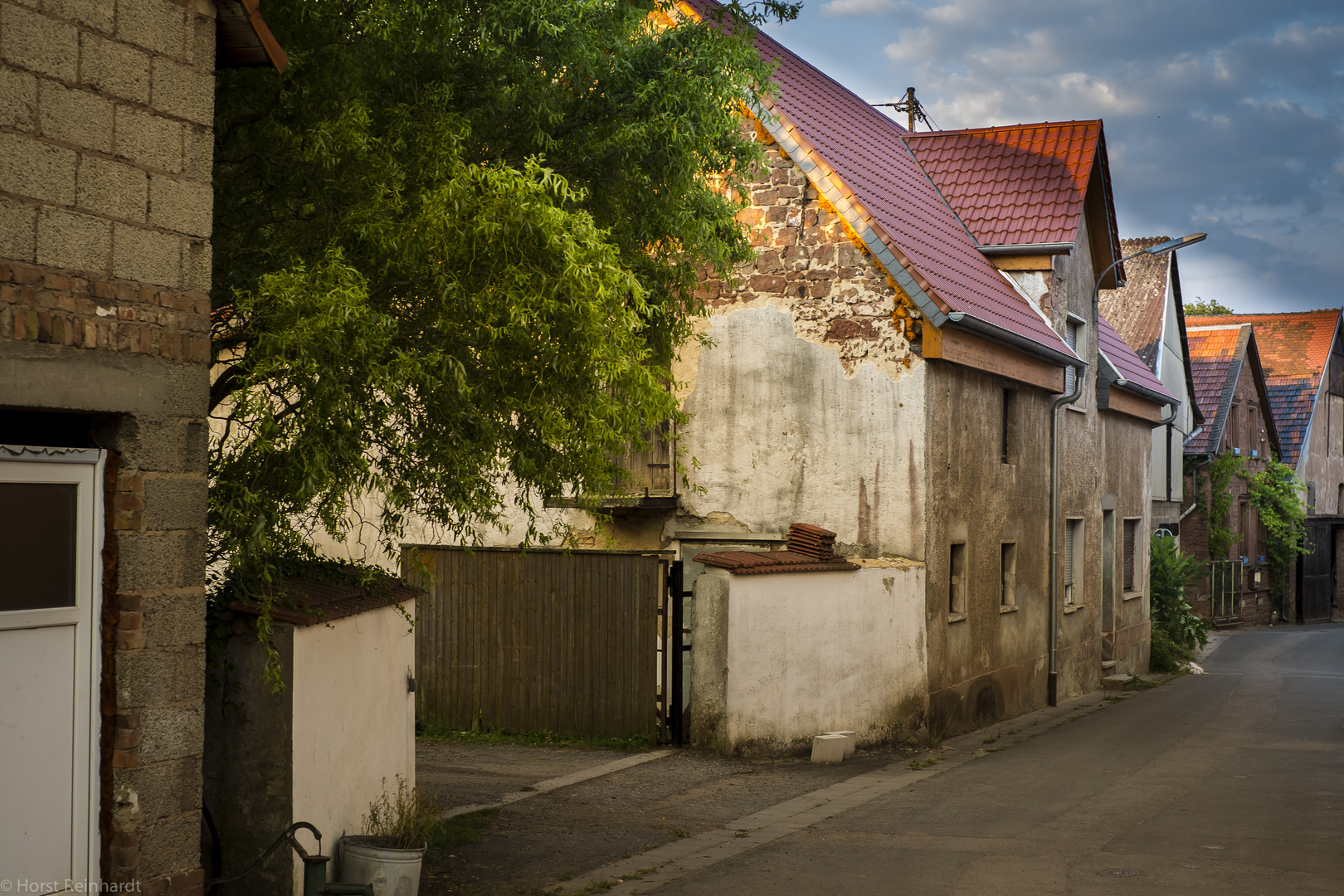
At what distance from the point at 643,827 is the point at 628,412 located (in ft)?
10.8

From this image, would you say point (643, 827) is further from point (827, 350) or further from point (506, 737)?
point (827, 350)

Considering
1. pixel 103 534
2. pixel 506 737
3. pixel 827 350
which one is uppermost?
pixel 827 350

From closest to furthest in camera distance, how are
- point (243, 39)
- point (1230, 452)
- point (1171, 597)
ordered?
point (243, 39) < point (1171, 597) < point (1230, 452)

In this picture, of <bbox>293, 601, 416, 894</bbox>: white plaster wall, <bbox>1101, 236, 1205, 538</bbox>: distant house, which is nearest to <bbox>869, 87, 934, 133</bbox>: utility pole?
<bbox>1101, 236, 1205, 538</bbox>: distant house

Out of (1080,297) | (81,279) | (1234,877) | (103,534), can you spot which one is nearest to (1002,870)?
(1234,877)

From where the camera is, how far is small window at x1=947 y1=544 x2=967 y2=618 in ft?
49.0

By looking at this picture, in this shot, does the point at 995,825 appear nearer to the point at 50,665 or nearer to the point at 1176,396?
the point at 50,665

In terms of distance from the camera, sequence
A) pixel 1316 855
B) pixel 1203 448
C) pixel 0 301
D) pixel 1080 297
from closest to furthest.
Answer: pixel 0 301, pixel 1316 855, pixel 1080 297, pixel 1203 448

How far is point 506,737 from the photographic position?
1330 cm

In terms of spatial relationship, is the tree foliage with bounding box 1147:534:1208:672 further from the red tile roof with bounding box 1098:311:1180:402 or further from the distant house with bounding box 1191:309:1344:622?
the distant house with bounding box 1191:309:1344:622

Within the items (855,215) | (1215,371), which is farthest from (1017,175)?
(1215,371)

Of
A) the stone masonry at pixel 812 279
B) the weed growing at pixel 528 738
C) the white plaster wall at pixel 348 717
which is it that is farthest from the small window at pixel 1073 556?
the white plaster wall at pixel 348 717

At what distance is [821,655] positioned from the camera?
41.7 feet

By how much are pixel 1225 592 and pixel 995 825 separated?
96.6 feet
